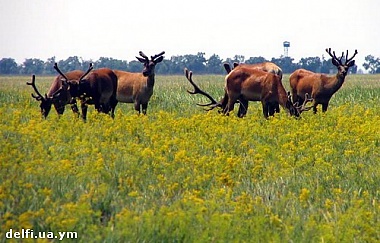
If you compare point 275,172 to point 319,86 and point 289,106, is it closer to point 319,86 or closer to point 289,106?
point 289,106

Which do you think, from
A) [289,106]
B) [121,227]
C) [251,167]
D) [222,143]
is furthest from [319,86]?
[121,227]

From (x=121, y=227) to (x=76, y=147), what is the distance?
13.0ft

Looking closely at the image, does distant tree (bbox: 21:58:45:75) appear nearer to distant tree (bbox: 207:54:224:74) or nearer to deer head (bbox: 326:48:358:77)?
distant tree (bbox: 207:54:224:74)

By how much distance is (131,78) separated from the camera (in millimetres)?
16484

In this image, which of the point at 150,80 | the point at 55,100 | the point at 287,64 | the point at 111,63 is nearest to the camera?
the point at 55,100

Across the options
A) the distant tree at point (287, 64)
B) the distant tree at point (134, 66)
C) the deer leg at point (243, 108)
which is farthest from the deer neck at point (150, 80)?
the distant tree at point (287, 64)

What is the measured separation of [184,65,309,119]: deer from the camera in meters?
14.2

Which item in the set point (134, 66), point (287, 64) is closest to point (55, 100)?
point (134, 66)

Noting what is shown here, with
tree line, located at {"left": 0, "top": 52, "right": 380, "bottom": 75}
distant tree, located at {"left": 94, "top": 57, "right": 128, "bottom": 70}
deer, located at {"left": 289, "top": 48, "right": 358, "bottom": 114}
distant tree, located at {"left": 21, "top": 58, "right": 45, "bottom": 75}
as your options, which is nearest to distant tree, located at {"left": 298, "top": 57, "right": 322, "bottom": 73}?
tree line, located at {"left": 0, "top": 52, "right": 380, "bottom": 75}

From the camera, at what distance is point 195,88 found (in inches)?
580

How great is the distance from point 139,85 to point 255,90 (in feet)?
10.0

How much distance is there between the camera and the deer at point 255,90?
1417 centimetres

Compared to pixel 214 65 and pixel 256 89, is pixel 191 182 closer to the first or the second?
pixel 256 89

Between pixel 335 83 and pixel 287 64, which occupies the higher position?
pixel 335 83
